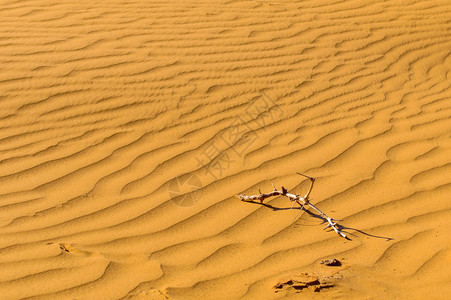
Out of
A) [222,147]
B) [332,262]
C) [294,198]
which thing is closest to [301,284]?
[332,262]

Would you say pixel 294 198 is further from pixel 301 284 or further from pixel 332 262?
pixel 301 284

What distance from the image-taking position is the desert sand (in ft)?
10.5

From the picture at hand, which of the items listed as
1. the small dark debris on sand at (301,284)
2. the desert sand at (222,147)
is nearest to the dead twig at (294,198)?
the desert sand at (222,147)

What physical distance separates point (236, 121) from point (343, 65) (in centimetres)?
142

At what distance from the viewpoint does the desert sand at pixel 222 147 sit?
A: 3.21 metres

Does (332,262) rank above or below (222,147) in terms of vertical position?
below

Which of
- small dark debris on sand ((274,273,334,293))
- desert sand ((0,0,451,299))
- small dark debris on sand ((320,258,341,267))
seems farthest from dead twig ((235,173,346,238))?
small dark debris on sand ((274,273,334,293))

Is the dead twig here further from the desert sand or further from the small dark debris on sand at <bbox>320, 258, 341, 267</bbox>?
the small dark debris on sand at <bbox>320, 258, 341, 267</bbox>

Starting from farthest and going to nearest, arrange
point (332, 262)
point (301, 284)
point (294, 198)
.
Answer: point (294, 198) < point (332, 262) < point (301, 284)

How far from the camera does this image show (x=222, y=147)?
14.6 ft

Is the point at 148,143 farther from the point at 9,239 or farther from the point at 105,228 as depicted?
the point at 9,239

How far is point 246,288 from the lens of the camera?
3.08 meters

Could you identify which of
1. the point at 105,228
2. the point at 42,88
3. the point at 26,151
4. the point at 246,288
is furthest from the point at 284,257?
the point at 42,88

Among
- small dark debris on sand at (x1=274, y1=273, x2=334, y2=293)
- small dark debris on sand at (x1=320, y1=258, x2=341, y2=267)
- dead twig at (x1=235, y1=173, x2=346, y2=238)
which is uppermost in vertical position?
dead twig at (x1=235, y1=173, x2=346, y2=238)
